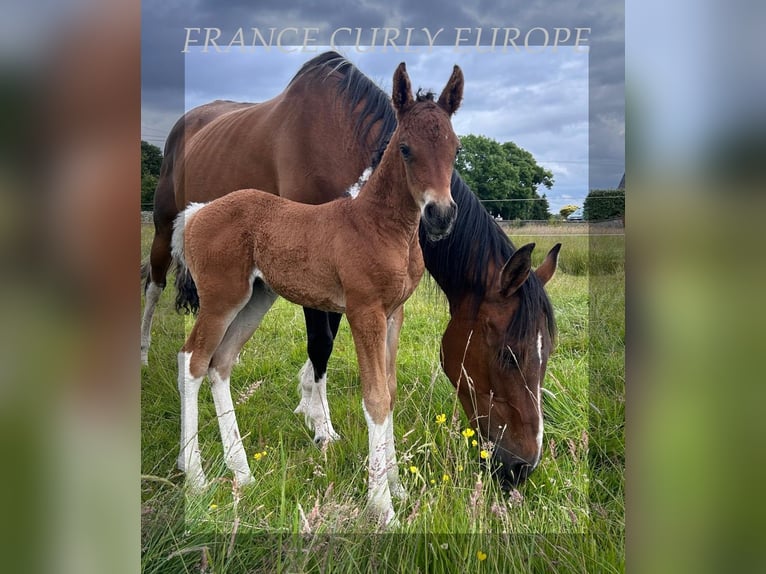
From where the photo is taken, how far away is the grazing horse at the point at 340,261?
184 centimetres

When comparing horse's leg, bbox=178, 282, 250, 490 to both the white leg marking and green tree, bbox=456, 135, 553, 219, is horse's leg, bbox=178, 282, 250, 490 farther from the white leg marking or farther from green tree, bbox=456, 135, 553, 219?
green tree, bbox=456, 135, 553, 219

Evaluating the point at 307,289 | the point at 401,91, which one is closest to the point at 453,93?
the point at 401,91

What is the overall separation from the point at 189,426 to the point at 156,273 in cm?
60

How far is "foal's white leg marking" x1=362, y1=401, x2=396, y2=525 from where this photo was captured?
1.82 m

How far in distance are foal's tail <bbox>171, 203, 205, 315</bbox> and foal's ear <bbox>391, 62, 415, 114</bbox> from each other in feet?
3.08

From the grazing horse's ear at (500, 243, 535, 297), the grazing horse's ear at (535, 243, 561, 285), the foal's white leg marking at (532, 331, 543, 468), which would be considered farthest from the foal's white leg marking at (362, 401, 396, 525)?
the grazing horse's ear at (535, 243, 561, 285)

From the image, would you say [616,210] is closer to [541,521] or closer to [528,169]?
[528,169]

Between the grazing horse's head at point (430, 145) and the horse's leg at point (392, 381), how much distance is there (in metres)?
0.40

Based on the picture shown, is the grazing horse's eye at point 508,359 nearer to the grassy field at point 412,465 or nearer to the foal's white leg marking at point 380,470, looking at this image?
the grassy field at point 412,465

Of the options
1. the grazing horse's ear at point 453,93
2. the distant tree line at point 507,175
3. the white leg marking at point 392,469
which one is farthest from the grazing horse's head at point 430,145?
the white leg marking at point 392,469

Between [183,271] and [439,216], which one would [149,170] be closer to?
[183,271]

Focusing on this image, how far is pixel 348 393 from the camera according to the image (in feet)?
7.27
